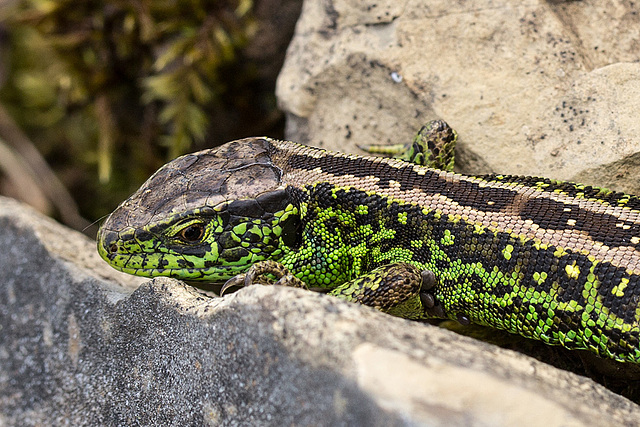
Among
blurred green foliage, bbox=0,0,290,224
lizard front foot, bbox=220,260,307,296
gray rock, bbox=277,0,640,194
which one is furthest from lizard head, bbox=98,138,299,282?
blurred green foliage, bbox=0,0,290,224

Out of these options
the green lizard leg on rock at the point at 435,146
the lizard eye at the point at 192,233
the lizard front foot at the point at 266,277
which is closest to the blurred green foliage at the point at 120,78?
the green lizard leg on rock at the point at 435,146

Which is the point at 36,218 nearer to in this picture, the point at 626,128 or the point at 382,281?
the point at 382,281

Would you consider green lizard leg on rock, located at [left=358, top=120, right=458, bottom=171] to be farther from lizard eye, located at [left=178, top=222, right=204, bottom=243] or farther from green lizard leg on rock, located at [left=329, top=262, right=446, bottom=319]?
lizard eye, located at [left=178, top=222, right=204, bottom=243]

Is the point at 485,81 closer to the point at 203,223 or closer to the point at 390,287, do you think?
the point at 390,287

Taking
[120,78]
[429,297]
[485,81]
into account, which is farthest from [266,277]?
[120,78]

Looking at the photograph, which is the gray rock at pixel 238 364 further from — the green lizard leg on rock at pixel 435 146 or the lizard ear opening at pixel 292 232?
the green lizard leg on rock at pixel 435 146

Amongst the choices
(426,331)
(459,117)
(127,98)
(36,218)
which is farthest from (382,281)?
(127,98)
